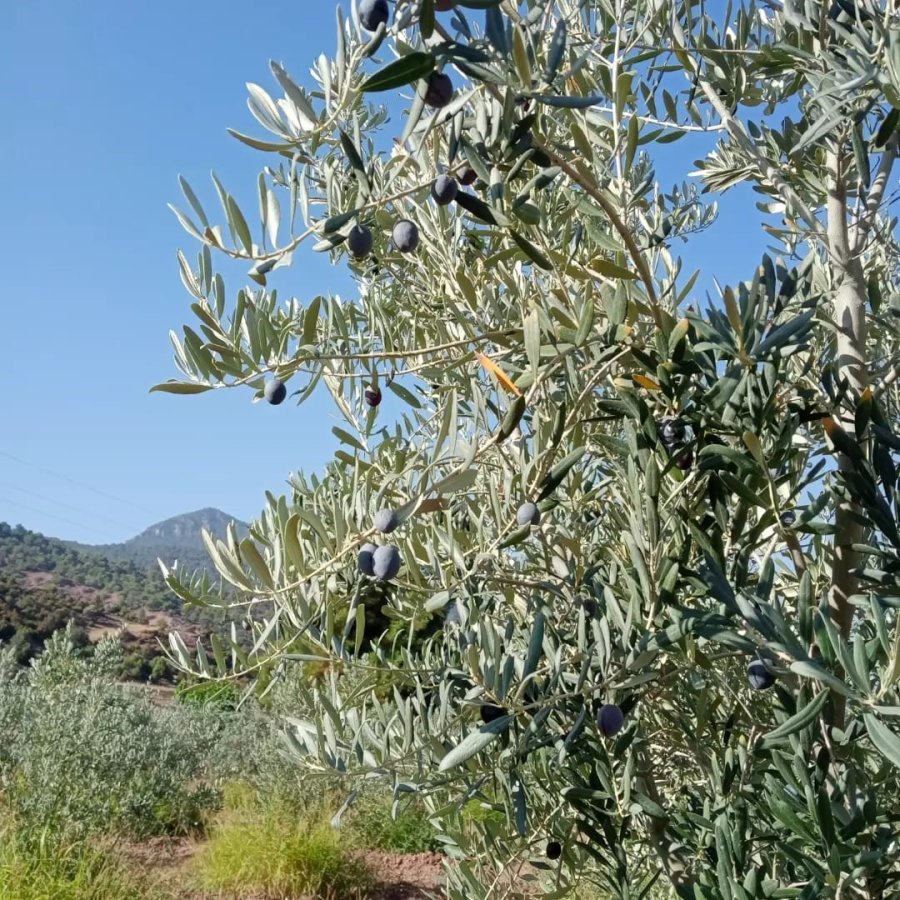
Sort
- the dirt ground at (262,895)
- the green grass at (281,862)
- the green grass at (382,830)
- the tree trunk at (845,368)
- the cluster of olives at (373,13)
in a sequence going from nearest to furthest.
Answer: the cluster of olives at (373,13) → the tree trunk at (845,368) → the dirt ground at (262,895) → the green grass at (281,862) → the green grass at (382,830)

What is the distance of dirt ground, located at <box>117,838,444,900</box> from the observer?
623 centimetres

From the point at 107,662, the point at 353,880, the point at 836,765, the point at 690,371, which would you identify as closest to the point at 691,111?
the point at 690,371

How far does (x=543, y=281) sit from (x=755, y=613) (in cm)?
107

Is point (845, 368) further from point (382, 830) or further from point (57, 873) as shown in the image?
point (382, 830)

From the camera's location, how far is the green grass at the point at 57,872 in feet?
16.5

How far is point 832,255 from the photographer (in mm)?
1553

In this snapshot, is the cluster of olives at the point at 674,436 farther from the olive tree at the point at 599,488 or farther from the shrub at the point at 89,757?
the shrub at the point at 89,757

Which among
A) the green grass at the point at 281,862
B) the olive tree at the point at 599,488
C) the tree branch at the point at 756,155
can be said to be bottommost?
the green grass at the point at 281,862

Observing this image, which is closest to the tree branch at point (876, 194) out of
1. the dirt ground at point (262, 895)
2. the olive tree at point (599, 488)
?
the olive tree at point (599, 488)

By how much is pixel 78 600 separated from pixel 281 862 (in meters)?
27.0

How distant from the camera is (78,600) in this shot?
3033cm

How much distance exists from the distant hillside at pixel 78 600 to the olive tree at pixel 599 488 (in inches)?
364

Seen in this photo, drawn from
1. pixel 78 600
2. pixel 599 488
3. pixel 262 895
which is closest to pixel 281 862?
pixel 262 895

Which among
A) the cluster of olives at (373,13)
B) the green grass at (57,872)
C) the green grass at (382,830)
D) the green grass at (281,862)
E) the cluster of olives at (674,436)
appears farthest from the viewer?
the green grass at (382,830)
